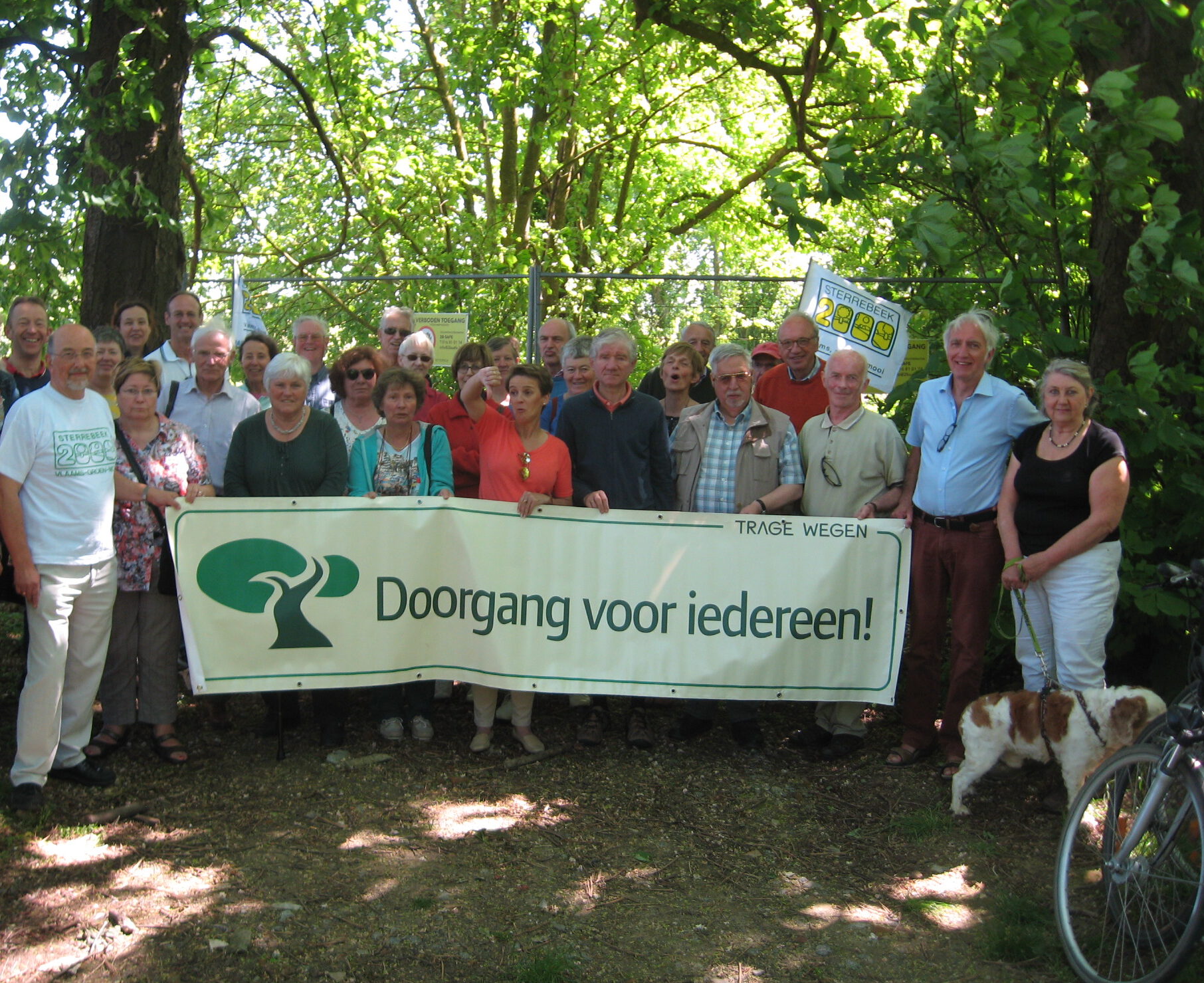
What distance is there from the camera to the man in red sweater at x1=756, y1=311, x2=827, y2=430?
6.59 m

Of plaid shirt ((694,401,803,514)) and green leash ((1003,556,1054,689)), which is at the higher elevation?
plaid shirt ((694,401,803,514))

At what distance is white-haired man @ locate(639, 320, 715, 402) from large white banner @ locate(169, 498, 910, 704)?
58.6 inches

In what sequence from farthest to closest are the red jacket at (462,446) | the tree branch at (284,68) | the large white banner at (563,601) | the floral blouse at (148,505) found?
the tree branch at (284,68) → the red jacket at (462,446) → the large white banner at (563,601) → the floral blouse at (148,505)

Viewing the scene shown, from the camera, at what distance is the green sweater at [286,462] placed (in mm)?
5645

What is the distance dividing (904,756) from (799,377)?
226 centimetres

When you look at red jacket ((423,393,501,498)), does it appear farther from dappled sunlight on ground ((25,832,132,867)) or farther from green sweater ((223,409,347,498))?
dappled sunlight on ground ((25,832,132,867))

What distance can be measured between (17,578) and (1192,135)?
20.0ft

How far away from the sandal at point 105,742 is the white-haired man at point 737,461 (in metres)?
2.81

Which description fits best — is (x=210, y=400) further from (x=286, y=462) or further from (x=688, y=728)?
(x=688, y=728)

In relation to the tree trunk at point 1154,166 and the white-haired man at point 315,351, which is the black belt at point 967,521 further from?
the white-haired man at point 315,351

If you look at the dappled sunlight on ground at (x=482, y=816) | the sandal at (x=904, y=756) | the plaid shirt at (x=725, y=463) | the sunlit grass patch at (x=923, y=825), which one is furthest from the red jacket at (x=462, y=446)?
the sunlit grass patch at (x=923, y=825)

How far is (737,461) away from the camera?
5.98 meters

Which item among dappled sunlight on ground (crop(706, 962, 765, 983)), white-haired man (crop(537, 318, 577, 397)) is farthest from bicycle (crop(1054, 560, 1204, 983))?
white-haired man (crop(537, 318, 577, 397))

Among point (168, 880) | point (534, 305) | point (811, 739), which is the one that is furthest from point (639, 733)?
point (534, 305)
